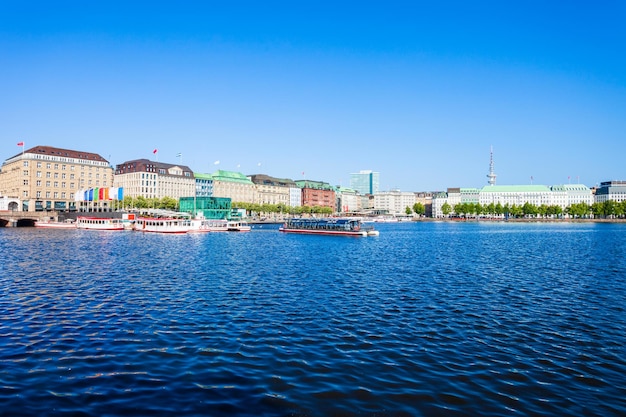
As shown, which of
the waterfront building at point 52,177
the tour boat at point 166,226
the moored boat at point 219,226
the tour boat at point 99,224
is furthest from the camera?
the waterfront building at point 52,177

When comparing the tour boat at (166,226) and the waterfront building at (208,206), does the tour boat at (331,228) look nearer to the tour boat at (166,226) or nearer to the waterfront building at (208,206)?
the tour boat at (166,226)

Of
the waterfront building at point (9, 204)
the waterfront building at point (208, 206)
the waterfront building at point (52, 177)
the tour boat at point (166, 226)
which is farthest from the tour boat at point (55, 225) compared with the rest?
the waterfront building at point (208, 206)

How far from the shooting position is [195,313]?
2441 cm

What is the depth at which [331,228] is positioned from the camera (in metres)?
120

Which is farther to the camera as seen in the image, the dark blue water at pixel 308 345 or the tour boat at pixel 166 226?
the tour boat at pixel 166 226

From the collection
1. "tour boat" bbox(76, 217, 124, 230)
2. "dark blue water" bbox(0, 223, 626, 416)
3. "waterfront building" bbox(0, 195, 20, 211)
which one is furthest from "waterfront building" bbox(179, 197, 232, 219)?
"dark blue water" bbox(0, 223, 626, 416)

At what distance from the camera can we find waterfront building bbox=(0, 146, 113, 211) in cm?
15838

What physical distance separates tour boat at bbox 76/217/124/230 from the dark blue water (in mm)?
87989

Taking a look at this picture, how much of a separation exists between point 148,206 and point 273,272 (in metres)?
144

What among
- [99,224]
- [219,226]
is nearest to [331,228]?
[219,226]

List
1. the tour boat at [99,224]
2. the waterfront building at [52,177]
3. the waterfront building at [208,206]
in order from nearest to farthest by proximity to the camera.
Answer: the tour boat at [99,224] < the waterfront building at [52,177] < the waterfront building at [208,206]

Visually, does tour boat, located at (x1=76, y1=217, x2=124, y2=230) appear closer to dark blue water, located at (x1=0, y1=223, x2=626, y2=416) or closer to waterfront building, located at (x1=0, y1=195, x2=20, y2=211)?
waterfront building, located at (x1=0, y1=195, x2=20, y2=211)

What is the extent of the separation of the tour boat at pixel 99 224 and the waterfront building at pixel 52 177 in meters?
39.2

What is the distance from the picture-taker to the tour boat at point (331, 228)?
113438 mm
